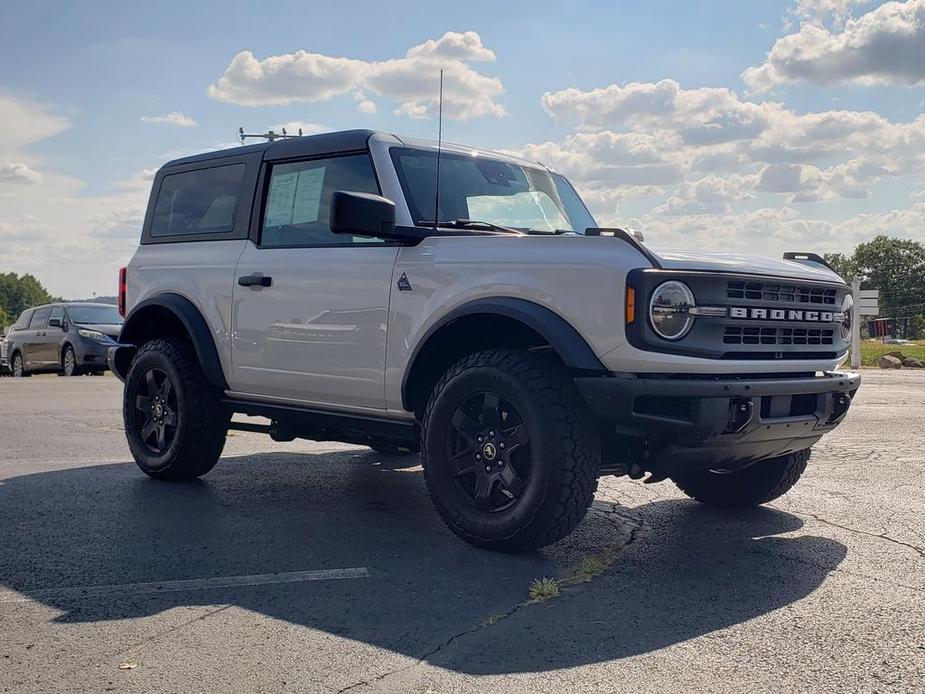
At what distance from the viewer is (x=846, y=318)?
17.3 ft

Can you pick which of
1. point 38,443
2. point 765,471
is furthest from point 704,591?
point 38,443

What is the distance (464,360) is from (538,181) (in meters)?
1.86

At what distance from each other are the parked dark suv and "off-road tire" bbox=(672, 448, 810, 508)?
568 inches

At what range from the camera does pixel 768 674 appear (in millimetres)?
3188

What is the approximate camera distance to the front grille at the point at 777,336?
179 inches

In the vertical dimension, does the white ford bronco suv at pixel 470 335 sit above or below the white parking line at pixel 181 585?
above

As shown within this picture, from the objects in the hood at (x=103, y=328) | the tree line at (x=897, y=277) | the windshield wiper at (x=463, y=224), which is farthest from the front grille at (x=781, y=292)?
the tree line at (x=897, y=277)

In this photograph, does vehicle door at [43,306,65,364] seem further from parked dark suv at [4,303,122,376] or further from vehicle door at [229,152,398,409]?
vehicle door at [229,152,398,409]

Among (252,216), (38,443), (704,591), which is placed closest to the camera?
(704,591)

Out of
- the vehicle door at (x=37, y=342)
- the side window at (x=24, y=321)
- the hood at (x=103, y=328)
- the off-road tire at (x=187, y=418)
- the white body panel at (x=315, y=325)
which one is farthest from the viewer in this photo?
the side window at (x=24, y=321)

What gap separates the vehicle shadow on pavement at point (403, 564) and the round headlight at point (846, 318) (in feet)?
3.41

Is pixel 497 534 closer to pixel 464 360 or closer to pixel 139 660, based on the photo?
pixel 464 360

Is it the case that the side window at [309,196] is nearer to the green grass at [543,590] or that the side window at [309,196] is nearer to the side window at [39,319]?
the green grass at [543,590]

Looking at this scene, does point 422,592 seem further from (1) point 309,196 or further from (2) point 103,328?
(2) point 103,328
